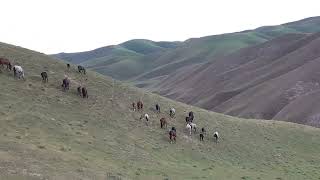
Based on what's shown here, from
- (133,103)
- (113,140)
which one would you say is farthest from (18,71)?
(113,140)

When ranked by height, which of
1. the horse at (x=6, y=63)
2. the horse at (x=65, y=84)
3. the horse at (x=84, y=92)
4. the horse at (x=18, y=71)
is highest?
the horse at (x=6, y=63)

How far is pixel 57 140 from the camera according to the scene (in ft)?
122

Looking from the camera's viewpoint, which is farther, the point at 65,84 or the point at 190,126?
the point at 190,126

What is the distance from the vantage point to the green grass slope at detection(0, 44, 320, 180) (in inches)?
1294

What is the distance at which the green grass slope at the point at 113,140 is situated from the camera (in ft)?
108

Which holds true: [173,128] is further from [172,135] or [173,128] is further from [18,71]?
[18,71]

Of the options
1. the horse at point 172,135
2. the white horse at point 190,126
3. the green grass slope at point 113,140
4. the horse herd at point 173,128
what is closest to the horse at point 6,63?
the green grass slope at point 113,140

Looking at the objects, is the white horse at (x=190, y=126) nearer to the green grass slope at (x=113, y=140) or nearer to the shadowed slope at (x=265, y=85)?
the green grass slope at (x=113, y=140)

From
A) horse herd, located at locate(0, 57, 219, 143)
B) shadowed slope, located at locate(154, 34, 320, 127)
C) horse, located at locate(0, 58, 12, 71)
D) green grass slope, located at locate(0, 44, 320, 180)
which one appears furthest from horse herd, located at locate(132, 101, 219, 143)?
shadowed slope, located at locate(154, 34, 320, 127)

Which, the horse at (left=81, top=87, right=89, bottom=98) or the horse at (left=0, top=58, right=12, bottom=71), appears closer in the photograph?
the horse at (left=0, top=58, right=12, bottom=71)

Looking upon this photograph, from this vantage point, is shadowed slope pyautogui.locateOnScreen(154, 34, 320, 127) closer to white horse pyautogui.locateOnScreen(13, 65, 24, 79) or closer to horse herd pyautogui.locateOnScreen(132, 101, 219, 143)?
horse herd pyautogui.locateOnScreen(132, 101, 219, 143)

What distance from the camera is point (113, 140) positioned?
41.6 metres

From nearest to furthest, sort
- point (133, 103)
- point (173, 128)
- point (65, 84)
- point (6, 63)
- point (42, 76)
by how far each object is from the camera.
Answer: point (173, 128) < point (6, 63) < point (65, 84) < point (42, 76) < point (133, 103)

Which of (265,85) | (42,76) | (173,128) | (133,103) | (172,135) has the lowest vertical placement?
(265,85)
